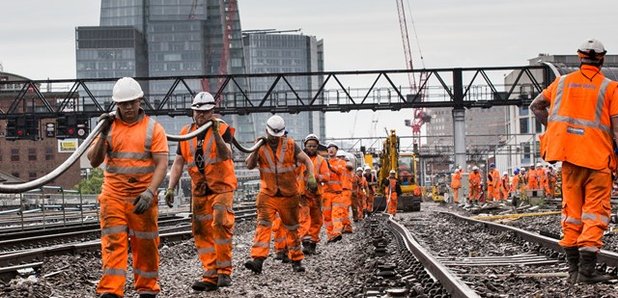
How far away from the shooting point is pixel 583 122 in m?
8.94

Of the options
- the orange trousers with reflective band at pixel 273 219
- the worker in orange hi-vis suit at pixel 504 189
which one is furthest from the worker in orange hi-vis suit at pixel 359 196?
the worker in orange hi-vis suit at pixel 504 189

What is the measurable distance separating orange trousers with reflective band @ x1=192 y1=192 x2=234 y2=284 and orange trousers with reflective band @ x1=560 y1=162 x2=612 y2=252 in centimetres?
332

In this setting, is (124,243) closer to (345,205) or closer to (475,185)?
(345,205)

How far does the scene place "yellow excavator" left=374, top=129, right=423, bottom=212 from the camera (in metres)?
42.8

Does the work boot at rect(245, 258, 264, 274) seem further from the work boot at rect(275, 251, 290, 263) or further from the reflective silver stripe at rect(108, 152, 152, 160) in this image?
the reflective silver stripe at rect(108, 152, 152, 160)

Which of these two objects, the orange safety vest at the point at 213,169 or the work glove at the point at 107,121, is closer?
the work glove at the point at 107,121

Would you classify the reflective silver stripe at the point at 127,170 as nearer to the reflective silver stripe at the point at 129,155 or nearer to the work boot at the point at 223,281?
the reflective silver stripe at the point at 129,155

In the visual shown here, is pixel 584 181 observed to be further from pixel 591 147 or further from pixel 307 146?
pixel 307 146

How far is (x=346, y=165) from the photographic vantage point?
22531 mm

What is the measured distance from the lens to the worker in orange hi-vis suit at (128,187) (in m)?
8.40

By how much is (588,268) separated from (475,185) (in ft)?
139

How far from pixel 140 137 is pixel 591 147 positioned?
3502mm

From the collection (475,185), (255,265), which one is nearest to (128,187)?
(255,265)

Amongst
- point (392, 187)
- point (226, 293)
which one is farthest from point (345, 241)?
point (392, 187)
